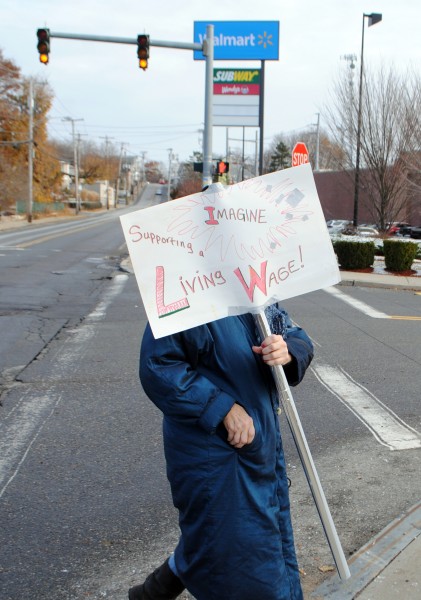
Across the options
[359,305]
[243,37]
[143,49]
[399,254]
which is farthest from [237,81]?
[359,305]

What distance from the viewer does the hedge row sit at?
62.4ft

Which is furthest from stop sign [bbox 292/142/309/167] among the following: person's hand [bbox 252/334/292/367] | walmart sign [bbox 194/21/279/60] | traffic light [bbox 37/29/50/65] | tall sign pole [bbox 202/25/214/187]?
walmart sign [bbox 194/21/279/60]

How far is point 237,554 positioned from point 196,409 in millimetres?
528

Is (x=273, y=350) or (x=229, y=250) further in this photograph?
(x=229, y=250)

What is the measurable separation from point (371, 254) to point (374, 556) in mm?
16751

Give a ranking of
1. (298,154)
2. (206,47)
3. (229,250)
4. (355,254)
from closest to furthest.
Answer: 1. (229,250)
2. (298,154)
3. (206,47)
4. (355,254)

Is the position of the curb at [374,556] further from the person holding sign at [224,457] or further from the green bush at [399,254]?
the green bush at [399,254]

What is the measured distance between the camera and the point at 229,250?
2.59 m

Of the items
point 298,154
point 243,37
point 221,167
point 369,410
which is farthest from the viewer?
point 243,37

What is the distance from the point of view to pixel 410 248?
1897 cm

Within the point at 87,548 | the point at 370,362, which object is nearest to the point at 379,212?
the point at 370,362

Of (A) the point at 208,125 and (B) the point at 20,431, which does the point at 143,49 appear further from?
(B) the point at 20,431

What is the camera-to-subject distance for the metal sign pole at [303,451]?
2.53 metres

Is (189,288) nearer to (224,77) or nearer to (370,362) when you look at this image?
(370,362)
